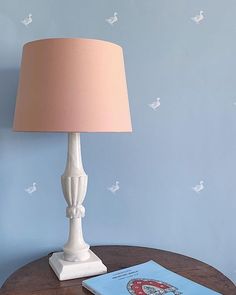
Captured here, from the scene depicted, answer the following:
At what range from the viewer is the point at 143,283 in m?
0.83

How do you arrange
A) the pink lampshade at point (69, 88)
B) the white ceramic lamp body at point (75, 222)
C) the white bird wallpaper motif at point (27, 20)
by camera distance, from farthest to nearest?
1. the white bird wallpaper motif at point (27, 20)
2. the white ceramic lamp body at point (75, 222)
3. the pink lampshade at point (69, 88)

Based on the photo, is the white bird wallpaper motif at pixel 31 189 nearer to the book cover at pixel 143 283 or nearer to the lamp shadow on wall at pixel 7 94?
the lamp shadow on wall at pixel 7 94

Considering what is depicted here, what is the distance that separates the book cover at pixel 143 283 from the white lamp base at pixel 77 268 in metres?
0.04

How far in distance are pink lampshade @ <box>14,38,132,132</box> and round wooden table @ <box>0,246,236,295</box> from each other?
0.39 metres

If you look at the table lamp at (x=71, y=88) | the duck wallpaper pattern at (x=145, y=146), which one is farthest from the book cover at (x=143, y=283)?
the table lamp at (x=71, y=88)

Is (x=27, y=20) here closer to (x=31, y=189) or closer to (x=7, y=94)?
(x=7, y=94)

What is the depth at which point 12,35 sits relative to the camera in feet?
3.37

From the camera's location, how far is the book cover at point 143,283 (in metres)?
0.79

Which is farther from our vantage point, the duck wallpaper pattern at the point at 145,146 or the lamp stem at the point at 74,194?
the duck wallpaper pattern at the point at 145,146

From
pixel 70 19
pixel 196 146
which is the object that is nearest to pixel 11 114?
pixel 70 19

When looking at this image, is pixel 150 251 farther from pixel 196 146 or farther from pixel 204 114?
pixel 204 114

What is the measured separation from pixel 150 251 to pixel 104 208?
20 centimetres

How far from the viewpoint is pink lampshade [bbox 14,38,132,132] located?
772 millimetres

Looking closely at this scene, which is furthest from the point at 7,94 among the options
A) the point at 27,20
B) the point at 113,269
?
the point at 113,269
